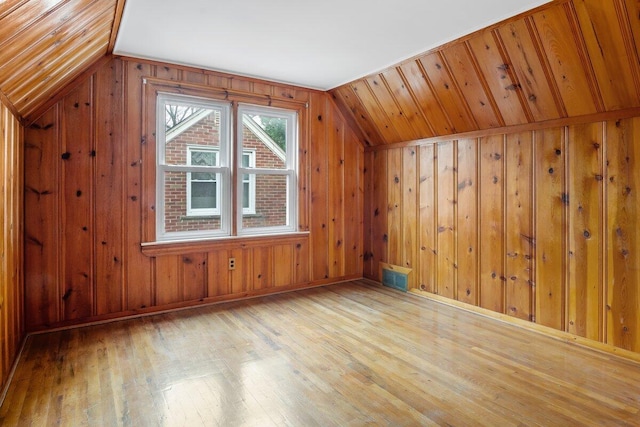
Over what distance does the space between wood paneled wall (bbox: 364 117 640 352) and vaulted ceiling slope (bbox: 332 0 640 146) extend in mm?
196

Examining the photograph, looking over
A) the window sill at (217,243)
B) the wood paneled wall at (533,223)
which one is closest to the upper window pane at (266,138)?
the window sill at (217,243)

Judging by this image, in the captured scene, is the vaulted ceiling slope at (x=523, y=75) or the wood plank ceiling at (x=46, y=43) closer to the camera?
the wood plank ceiling at (x=46, y=43)

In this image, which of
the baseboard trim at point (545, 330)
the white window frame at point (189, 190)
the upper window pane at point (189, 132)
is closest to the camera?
the baseboard trim at point (545, 330)

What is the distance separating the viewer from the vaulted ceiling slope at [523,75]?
93.3 inches

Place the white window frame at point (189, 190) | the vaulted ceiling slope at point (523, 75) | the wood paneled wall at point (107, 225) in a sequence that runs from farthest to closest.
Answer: the white window frame at point (189, 190) < the wood paneled wall at point (107, 225) < the vaulted ceiling slope at point (523, 75)

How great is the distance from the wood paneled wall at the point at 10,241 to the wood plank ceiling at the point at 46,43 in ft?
0.65

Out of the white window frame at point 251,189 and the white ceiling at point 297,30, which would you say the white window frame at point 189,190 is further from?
the white ceiling at point 297,30

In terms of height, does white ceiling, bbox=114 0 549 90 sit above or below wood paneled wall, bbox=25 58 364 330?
above

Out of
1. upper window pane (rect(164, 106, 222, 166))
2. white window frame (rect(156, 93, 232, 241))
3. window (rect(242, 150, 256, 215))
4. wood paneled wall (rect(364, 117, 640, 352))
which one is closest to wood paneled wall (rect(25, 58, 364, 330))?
white window frame (rect(156, 93, 232, 241))

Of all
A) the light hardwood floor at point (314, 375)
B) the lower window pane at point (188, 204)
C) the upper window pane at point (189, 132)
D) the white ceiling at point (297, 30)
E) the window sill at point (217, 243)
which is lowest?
the light hardwood floor at point (314, 375)

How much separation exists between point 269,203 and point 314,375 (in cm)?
234

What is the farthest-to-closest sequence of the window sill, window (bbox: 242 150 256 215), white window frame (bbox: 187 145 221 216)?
window (bbox: 242 150 256 215), white window frame (bbox: 187 145 221 216), the window sill

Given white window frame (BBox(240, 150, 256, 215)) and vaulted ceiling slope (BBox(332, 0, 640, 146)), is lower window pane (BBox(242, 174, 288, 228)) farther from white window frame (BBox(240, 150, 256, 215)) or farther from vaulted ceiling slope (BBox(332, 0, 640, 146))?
vaulted ceiling slope (BBox(332, 0, 640, 146))

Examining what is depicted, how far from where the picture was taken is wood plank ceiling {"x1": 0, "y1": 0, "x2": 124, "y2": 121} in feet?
5.39
